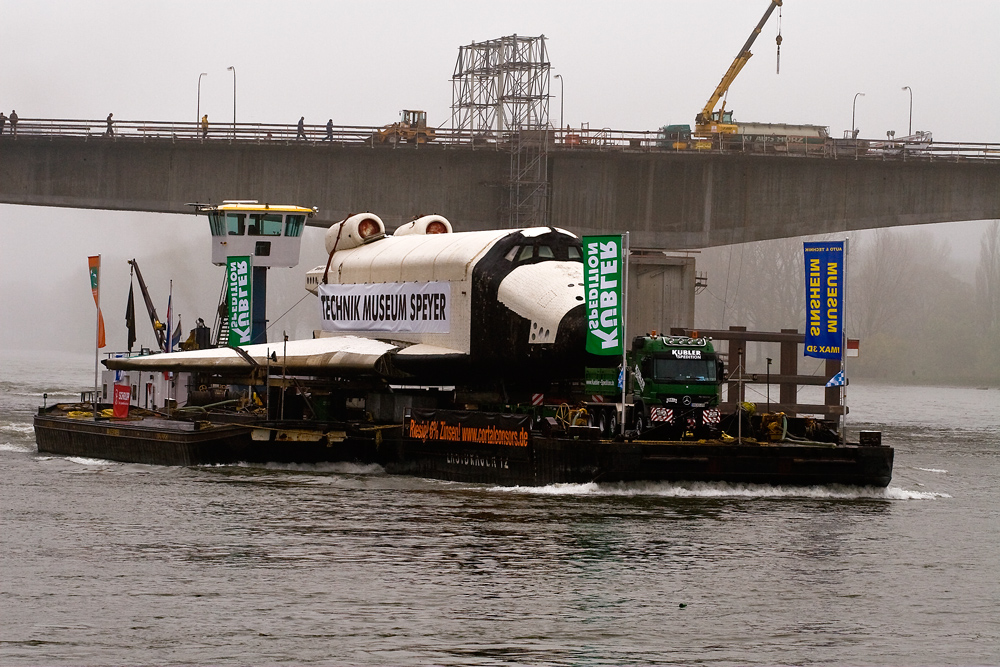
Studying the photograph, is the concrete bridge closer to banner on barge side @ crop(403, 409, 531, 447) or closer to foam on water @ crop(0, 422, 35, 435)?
foam on water @ crop(0, 422, 35, 435)

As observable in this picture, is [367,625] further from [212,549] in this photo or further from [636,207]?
[636,207]

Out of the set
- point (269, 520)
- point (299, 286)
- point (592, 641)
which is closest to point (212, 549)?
point (269, 520)

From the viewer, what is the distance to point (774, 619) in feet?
63.2

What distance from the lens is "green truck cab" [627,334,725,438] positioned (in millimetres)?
31328

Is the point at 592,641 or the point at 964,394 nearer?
the point at 592,641

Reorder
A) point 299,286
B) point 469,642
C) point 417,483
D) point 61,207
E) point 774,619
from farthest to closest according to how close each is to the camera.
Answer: point 299,286 → point 61,207 → point 417,483 → point 774,619 → point 469,642

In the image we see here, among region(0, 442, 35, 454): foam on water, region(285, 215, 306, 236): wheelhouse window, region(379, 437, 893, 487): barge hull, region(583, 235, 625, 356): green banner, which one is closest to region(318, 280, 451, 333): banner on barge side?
region(379, 437, 893, 487): barge hull

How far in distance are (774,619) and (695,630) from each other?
1372 millimetres

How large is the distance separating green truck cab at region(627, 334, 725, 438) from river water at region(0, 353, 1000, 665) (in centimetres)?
199

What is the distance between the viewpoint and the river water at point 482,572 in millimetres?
17516

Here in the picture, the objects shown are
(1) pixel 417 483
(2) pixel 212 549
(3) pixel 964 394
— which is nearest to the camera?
(2) pixel 212 549

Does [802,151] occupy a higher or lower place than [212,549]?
higher

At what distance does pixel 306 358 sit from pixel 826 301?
→ 1307 centimetres

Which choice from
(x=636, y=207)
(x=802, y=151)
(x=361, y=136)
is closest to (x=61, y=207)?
(x=361, y=136)
